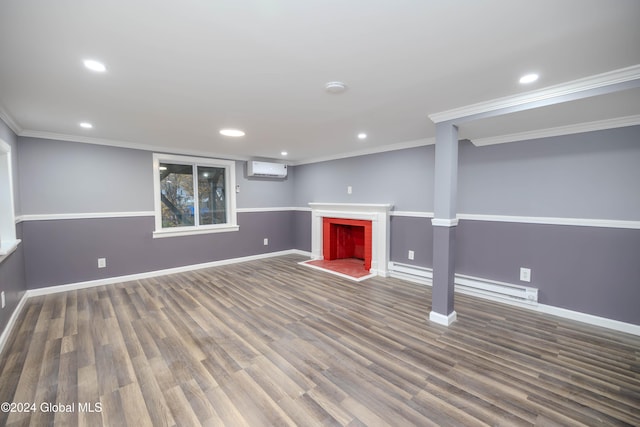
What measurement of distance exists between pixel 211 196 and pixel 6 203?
267 centimetres

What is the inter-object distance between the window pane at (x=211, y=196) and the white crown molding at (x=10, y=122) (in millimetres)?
2293

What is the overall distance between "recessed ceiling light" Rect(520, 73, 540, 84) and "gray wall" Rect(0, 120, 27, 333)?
4699 mm

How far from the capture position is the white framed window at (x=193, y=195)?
4.57 m

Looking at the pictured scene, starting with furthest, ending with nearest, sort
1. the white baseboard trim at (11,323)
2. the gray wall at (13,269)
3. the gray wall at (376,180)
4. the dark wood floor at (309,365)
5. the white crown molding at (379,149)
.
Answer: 1. the gray wall at (376,180)
2. the white crown molding at (379,149)
3. the gray wall at (13,269)
4. the white baseboard trim at (11,323)
5. the dark wood floor at (309,365)

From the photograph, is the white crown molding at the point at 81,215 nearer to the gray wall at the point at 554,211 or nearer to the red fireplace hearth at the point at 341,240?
the red fireplace hearth at the point at 341,240

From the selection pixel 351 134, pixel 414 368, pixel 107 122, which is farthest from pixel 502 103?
pixel 107 122

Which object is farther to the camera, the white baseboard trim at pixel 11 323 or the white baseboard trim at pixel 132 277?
the white baseboard trim at pixel 132 277

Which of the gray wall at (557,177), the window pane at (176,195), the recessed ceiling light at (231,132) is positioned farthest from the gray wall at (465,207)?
the recessed ceiling light at (231,132)

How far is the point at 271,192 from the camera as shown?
5941 millimetres

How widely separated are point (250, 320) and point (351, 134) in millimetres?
2680

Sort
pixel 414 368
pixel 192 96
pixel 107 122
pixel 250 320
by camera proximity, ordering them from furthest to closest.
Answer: pixel 107 122
pixel 250 320
pixel 192 96
pixel 414 368

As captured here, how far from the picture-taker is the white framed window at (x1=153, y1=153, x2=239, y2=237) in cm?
457

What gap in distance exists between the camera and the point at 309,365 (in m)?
2.10

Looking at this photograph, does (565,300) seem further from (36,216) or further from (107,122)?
(36,216)
